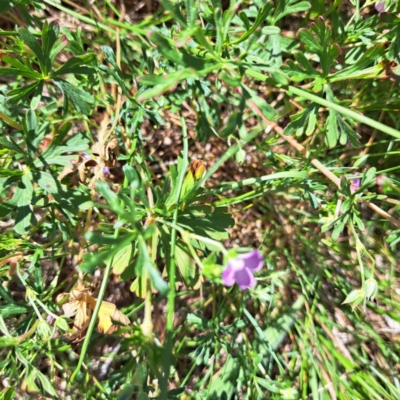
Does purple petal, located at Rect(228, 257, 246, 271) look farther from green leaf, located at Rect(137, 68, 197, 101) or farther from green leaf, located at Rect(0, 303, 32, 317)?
green leaf, located at Rect(0, 303, 32, 317)

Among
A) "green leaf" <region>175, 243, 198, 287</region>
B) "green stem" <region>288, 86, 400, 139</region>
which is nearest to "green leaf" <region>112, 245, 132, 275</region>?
"green leaf" <region>175, 243, 198, 287</region>

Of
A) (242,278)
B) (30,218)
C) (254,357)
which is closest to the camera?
(242,278)

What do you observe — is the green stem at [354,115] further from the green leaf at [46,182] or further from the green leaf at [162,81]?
the green leaf at [46,182]

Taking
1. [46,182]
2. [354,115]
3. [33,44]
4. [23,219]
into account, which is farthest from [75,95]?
[354,115]

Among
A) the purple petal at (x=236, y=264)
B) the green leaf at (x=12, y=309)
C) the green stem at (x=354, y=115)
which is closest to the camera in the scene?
the purple petal at (x=236, y=264)

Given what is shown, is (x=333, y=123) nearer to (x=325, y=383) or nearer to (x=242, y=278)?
(x=242, y=278)

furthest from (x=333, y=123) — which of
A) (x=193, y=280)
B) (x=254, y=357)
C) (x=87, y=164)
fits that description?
(x=254, y=357)

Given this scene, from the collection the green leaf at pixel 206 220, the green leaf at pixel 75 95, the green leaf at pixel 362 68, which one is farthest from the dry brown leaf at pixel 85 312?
the green leaf at pixel 362 68

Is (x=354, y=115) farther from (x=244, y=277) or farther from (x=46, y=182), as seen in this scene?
(x=46, y=182)
